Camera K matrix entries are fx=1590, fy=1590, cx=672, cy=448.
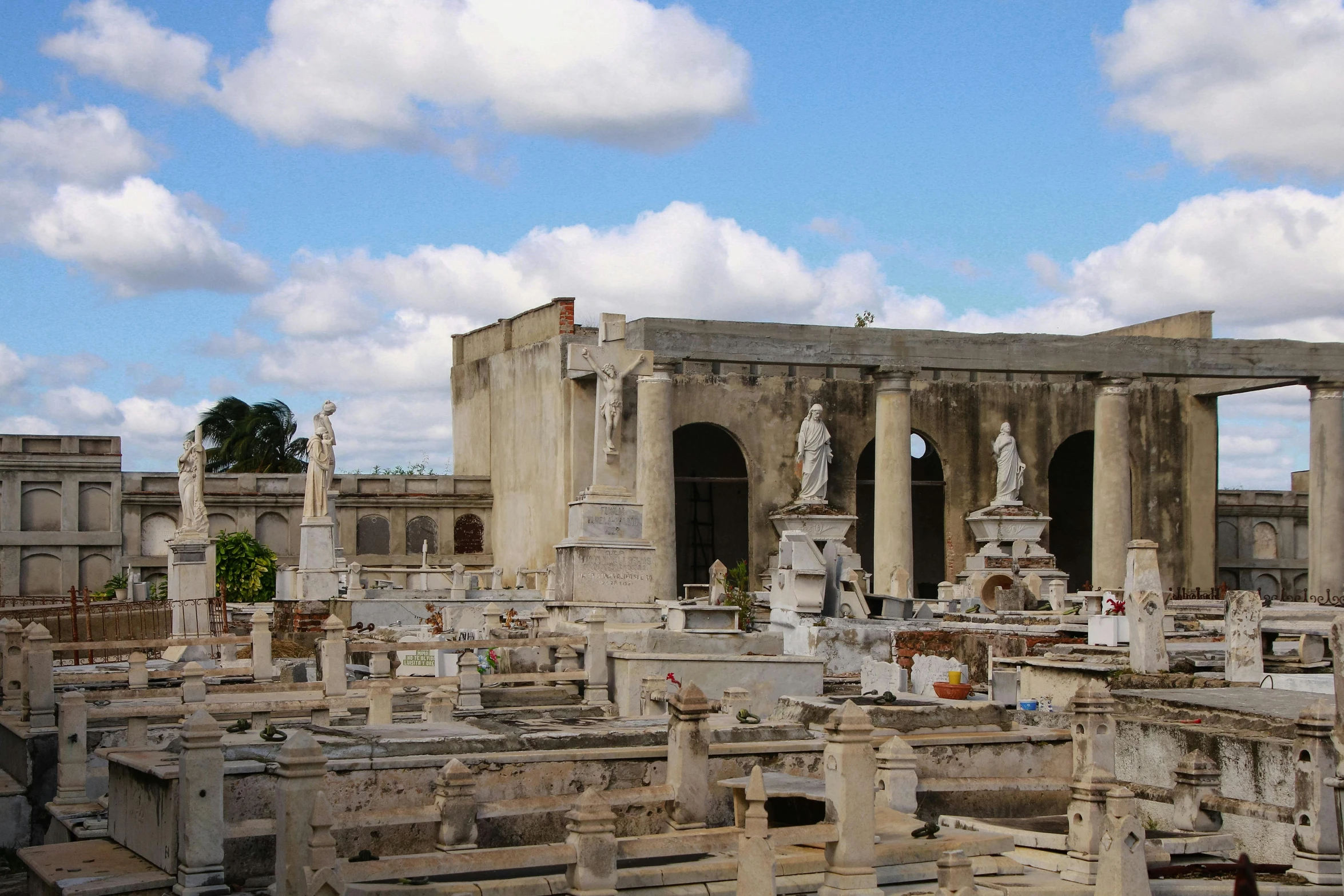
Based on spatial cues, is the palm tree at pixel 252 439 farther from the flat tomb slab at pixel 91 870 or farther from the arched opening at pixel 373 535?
the flat tomb slab at pixel 91 870

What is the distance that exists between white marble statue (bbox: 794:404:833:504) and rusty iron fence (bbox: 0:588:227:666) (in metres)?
14.0

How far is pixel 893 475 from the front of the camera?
35.2 metres

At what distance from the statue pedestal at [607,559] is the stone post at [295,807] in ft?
48.6

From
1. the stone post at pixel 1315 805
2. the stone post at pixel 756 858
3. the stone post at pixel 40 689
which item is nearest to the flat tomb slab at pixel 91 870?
the stone post at pixel 40 689

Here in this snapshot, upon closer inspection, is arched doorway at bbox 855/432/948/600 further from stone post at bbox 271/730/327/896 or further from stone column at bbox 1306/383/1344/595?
stone post at bbox 271/730/327/896

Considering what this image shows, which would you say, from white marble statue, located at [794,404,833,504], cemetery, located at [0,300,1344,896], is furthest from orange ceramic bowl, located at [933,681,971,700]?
white marble statue, located at [794,404,833,504]

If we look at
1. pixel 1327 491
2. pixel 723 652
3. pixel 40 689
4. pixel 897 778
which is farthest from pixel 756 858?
pixel 1327 491

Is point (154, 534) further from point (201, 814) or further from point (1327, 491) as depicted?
point (201, 814)

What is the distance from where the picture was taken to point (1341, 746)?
9430 mm

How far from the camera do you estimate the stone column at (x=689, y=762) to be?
1238cm

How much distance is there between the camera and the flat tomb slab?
397 inches

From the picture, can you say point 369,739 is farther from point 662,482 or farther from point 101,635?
point 662,482

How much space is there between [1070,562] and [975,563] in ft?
27.1

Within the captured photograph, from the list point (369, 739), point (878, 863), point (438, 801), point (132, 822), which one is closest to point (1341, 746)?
point (878, 863)
